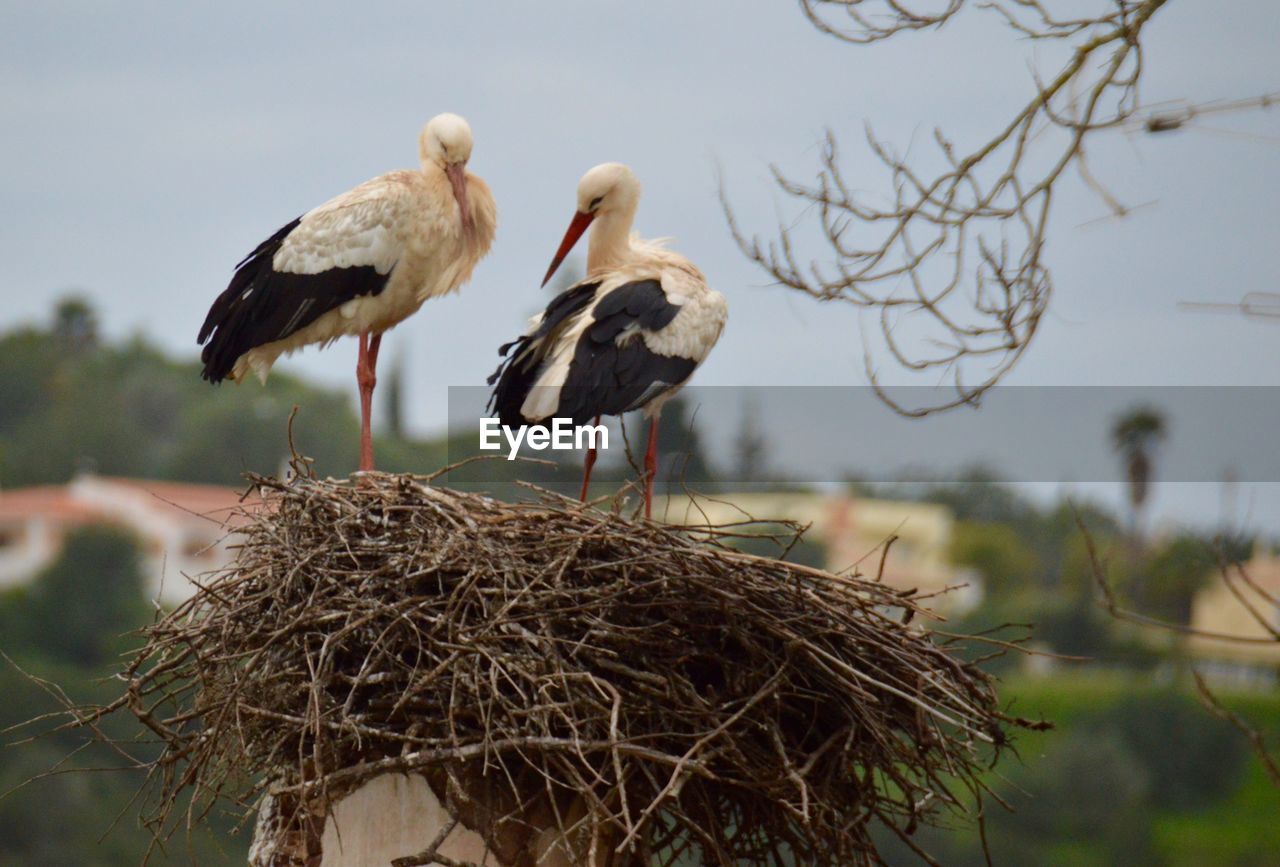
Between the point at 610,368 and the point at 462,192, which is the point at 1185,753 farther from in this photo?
the point at 610,368

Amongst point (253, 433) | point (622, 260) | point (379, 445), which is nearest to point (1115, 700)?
point (379, 445)

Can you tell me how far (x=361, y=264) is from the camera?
8883 millimetres

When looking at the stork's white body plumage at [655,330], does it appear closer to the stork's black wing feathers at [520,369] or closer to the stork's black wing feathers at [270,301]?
the stork's black wing feathers at [520,369]

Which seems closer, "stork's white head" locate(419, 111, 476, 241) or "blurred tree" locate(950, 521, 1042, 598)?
"stork's white head" locate(419, 111, 476, 241)

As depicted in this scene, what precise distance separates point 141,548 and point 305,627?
5040 cm

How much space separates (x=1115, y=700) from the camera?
50031mm

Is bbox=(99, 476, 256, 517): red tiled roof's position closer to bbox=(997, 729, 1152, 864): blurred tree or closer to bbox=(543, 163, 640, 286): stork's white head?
bbox=(997, 729, 1152, 864): blurred tree

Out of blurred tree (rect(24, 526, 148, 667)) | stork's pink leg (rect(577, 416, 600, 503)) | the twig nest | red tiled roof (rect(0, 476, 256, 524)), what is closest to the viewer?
the twig nest

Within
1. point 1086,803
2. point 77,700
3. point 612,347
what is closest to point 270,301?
point 612,347

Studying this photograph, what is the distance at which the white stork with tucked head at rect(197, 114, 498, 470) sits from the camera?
8.88 metres

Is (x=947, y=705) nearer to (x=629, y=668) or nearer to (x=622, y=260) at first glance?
(x=629, y=668)

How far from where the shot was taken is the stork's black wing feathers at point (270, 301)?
8.88m

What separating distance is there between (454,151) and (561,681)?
11.1 feet

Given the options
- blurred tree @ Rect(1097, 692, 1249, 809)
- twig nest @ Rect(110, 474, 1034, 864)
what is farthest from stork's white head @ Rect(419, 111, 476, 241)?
blurred tree @ Rect(1097, 692, 1249, 809)
